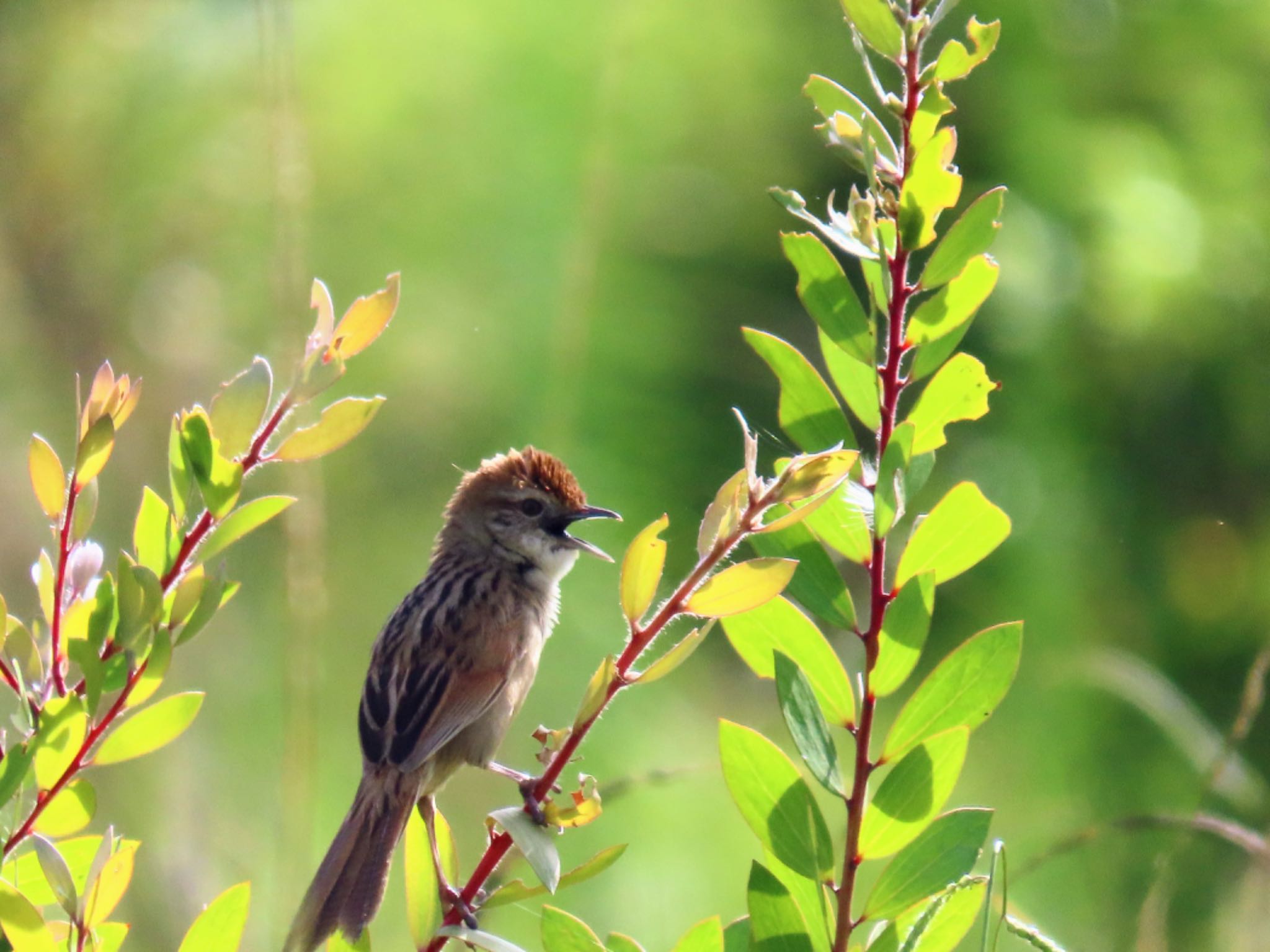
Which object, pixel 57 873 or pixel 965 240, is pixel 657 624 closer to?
pixel 965 240

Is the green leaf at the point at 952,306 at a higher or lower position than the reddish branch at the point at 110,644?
higher

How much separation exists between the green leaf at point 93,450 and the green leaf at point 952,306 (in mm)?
750

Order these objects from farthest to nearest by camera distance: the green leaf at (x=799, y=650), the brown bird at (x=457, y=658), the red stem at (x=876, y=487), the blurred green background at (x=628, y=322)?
the blurred green background at (x=628, y=322), the brown bird at (x=457, y=658), the green leaf at (x=799, y=650), the red stem at (x=876, y=487)

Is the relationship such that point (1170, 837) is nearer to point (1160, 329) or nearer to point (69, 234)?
point (1160, 329)

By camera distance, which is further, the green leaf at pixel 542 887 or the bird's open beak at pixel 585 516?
the bird's open beak at pixel 585 516

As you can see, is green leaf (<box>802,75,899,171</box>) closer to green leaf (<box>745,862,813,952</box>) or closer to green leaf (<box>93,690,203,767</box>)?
green leaf (<box>745,862,813,952</box>)

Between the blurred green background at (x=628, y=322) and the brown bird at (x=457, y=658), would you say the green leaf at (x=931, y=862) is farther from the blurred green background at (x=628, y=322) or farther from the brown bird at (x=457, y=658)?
the blurred green background at (x=628, y=322)

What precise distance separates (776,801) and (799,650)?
0.15 m

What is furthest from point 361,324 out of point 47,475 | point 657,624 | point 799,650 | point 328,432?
point 799,650

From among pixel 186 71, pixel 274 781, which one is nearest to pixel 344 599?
pixel 274 781

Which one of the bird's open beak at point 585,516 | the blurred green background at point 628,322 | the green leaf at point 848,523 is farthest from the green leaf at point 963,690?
the blurred green background at point 628,322

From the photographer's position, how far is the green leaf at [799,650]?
1.35 m

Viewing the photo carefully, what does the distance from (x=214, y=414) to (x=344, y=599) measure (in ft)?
9.17

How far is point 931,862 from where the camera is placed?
1.28m
